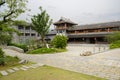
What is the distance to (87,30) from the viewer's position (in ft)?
142

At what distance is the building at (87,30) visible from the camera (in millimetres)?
38028

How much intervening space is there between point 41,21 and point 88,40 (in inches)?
819

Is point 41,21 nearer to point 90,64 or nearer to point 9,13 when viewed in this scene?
point 9,13

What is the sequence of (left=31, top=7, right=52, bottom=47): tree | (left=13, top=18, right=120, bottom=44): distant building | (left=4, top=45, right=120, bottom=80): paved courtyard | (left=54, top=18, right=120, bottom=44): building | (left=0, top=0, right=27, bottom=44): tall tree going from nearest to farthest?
(left=4, top=45, right=120, bottom=80): paved courtyard, (left=0, top=0, right=27, bottom=44): tall tree, (left=31, top=7, right=52, bottom=47): tree, (left=54, top=18, right=120, bottom=44): building, (left=13, top=18, right=120, bottom=44): distant building

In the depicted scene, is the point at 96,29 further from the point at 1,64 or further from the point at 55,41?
the point at 1,64

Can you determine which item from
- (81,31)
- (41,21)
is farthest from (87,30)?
(41,21)

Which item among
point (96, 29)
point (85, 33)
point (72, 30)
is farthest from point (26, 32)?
point (96, 29)

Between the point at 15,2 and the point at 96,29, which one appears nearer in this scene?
the point at 15,2

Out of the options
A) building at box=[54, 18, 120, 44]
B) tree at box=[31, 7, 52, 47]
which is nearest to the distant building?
building at box=[54, 18, 120, 44]

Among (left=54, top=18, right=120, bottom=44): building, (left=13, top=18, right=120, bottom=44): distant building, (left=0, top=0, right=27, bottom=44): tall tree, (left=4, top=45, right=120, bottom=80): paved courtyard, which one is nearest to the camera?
(left=4, top=45, right=120, bottom=80): paved courtyard

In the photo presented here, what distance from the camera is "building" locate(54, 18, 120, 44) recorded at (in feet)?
125

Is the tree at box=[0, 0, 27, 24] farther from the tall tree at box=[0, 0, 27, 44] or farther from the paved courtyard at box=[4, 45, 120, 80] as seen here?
the paved courtyard at box=[4, 45, 120, 80]

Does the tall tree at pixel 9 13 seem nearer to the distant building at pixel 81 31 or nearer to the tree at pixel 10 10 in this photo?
the tree at pixel 10 10

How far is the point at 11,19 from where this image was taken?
Result: 13008 millimetres
